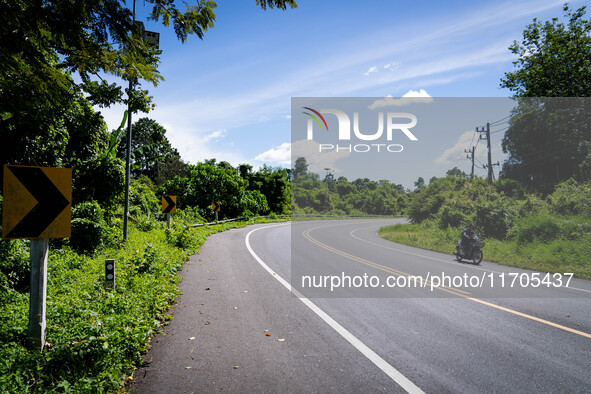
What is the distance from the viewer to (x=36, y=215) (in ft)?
12.7

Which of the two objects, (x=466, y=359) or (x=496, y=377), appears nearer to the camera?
(x=496, y=377)

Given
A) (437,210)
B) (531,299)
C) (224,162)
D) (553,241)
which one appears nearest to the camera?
(531,299)

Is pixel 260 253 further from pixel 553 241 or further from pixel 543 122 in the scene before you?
pixel 543 122

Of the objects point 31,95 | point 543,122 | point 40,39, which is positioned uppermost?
point 543,122

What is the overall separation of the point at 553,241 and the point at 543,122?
30.6ft

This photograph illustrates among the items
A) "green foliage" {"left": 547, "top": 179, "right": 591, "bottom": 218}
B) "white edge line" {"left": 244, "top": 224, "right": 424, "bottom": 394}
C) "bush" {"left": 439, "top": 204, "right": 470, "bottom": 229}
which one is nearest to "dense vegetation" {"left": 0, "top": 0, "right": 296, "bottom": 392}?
"white edge line" {"left": 244, "top": 224, "right": 424, "bottom": 394}

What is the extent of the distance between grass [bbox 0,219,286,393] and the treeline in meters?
37.4

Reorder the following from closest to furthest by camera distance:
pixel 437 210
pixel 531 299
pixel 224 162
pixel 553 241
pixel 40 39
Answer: pixel 40 39 < pixel 531 299 < pixel 553 241 < pixel 437 210 < pixel 224 162

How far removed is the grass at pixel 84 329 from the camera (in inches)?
136

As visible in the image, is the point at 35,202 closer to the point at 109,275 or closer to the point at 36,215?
the point at 36,215

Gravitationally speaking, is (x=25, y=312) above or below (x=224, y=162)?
below

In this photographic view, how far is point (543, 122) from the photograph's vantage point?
20906 mm

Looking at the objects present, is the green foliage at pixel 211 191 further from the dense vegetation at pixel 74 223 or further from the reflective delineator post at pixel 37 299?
the reflective delineator post at pixel 37 299

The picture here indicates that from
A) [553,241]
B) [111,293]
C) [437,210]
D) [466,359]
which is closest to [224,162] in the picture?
[437,210]
